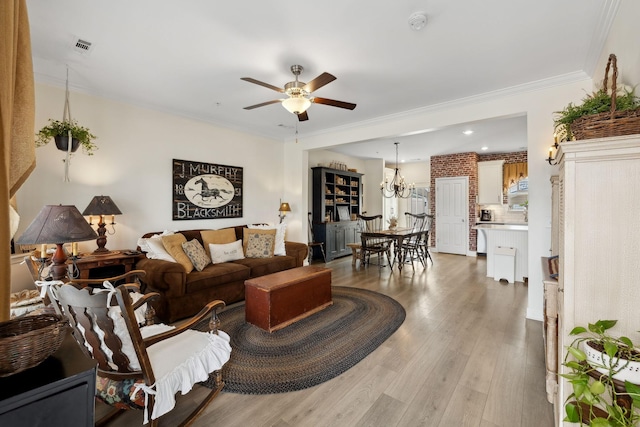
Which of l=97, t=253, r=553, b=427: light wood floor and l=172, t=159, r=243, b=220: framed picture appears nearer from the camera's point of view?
l=97, t=253, r=553, b=427: light wood floor

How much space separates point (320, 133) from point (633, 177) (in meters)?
4.74

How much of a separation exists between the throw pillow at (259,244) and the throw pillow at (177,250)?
109 cm

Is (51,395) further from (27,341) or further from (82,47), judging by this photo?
(82,47)

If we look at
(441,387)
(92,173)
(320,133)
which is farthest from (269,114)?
(441,387)

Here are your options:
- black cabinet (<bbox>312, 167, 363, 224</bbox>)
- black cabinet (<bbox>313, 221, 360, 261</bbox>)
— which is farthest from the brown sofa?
black cabinet (<bbox>312, 167, 363, 224</bbox>)

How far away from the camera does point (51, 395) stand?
27.8 inches

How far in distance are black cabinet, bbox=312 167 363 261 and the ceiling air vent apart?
470cm

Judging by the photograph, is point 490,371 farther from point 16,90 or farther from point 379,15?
point 16,90

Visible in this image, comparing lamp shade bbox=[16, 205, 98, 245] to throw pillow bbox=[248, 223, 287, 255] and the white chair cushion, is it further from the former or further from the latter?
throw pillow bbox=[248, 223, 287, 255]

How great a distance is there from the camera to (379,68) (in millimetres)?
3051

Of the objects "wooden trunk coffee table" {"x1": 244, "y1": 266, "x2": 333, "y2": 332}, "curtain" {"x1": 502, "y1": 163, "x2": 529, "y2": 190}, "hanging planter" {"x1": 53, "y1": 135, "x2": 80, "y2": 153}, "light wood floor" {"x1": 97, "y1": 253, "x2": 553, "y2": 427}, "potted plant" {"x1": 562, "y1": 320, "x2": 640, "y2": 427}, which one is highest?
"curtain" {"x1": 502, "y1": 163, "x2": 529, "y2": 190}

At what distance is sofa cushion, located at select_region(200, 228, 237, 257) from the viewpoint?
4352 mm

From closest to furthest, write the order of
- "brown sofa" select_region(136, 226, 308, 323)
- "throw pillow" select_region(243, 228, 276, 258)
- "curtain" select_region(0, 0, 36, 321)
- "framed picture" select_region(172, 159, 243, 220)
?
"curtain" select_region(0, 0, 36, 321) < "brown sofa" select_region(136, 226, 308, 323) < "framed picture" select_region(172, 159, 243, 220) < "throw pillow" select_region(243, 228, 276, 258)

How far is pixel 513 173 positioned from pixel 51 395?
8848mm
